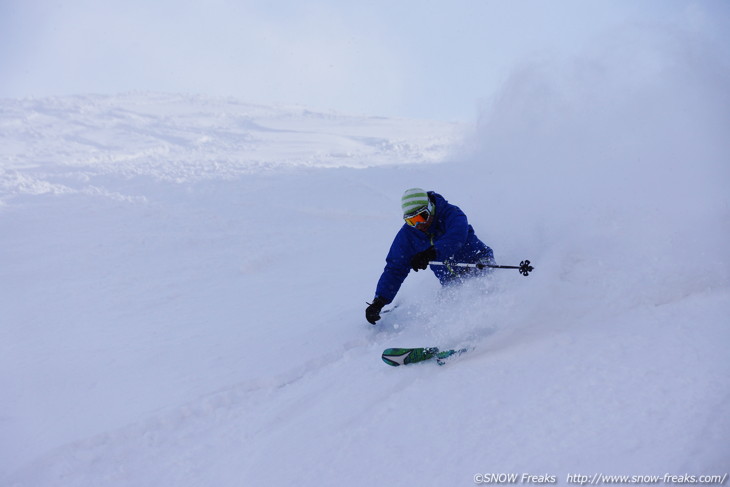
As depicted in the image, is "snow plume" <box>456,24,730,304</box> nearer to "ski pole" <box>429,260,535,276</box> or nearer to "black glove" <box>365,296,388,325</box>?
"ski pole" <box>429,260,535,276</box>

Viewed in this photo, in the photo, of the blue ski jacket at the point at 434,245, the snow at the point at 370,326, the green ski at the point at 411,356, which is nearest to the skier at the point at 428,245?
the blue ski jacket at the point at 434,245

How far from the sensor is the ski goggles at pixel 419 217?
16.8 ft

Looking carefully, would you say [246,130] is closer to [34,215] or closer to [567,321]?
[34,215]

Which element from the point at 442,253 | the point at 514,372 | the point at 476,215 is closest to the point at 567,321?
the point at 514,372

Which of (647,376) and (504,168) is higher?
(504,168)

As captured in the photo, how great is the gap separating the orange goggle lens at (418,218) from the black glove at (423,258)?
33 cm

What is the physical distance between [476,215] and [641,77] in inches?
233

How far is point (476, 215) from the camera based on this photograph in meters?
8.87

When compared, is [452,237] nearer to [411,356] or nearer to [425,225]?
[425,225]

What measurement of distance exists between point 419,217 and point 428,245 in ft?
1.38

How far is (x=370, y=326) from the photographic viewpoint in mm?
5387

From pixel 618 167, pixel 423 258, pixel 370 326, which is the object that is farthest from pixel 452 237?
pixel 618 167

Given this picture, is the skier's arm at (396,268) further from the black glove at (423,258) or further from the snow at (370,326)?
the snow at (370,326)

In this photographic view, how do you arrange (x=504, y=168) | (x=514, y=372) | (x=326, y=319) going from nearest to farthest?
(x=514, y=372) → (x=326, y=319) → (x=504, y=168)
